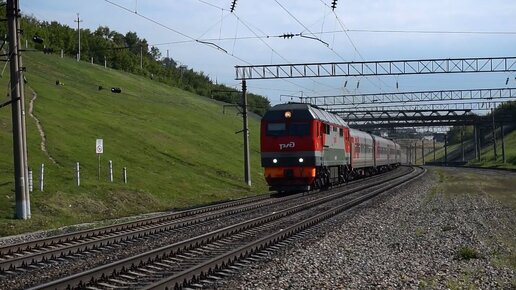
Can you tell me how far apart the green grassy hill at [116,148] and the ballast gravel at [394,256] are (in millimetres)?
9878

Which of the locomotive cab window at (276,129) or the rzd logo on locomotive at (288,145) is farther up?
the locomotive cab window at (276,129)

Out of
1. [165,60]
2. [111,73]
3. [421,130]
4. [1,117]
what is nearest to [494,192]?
[1,117]

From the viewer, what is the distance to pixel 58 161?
37.7 metres

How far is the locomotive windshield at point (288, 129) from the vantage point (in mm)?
32656

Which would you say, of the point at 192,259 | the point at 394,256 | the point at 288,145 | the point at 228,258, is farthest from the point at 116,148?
the point at 394,256

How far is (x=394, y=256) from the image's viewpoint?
1390 centimetres

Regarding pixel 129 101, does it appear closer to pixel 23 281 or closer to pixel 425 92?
pixel 425 92

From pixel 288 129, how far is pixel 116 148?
1937 cm

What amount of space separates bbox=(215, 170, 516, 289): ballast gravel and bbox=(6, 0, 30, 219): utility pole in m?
9.95

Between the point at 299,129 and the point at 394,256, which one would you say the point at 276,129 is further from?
the point at 394,256

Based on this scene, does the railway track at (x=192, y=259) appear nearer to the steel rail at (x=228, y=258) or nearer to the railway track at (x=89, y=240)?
the steel rail at (x=228, y=258)

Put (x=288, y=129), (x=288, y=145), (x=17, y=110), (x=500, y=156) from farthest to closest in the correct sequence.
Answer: (x=500, y=156) < (x=288, y=129) < (x=288, y=145) < (x=17, y=110)

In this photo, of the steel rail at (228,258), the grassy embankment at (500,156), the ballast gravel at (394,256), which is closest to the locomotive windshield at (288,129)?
the ballast gravel at (394,256)

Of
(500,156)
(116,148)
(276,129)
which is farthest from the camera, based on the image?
(500,156)
